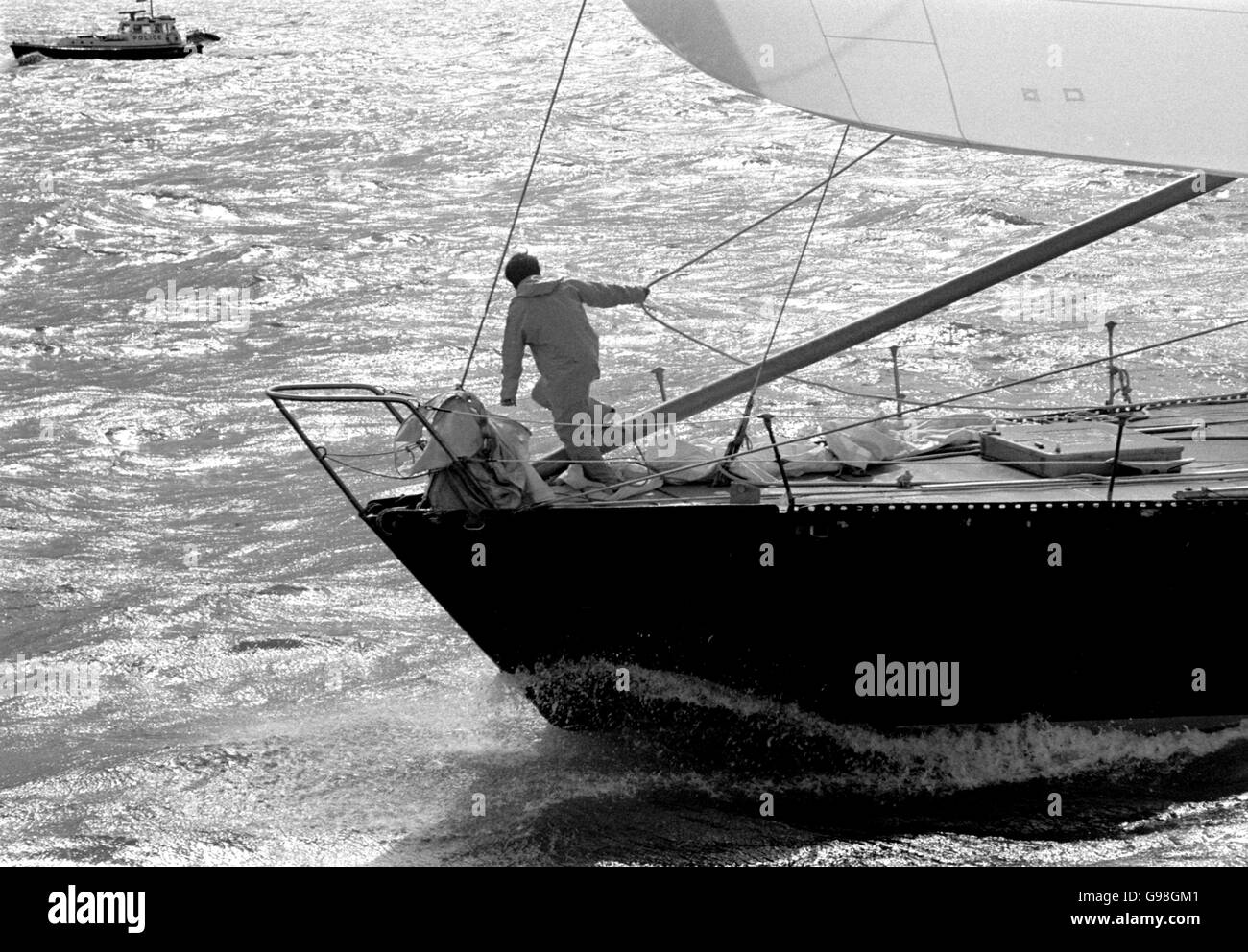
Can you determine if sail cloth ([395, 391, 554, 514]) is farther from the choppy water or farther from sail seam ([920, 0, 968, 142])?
sail seam ([920, 0, 968, 142])

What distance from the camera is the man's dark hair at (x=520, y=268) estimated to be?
8.85 m

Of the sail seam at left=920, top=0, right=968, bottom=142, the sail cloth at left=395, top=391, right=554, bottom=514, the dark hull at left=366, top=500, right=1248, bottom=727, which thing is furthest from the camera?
the sail cloth at left=395, top=391, right=554, bottom=514

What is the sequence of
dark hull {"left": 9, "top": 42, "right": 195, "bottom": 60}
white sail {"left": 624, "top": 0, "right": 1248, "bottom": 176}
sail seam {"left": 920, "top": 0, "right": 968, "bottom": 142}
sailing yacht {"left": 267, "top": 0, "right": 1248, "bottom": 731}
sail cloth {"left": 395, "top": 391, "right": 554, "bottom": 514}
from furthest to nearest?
1. dark hull {"left": 9, "top": 42, "right": 195, "bottom": 60}
2. sail cloth {"left": 395, "top": 391, "right": 554, "bottom": 514}
3. sailing yacht {"left": 267, "top": 0, "right": 1248, "bottom": 731}
4. sail seam {"left": 920, "top": 0, "right": 968, "bottom": 142}
5. white sail {"left": 624, "top": 0, "right": 1248, "bottom": 176}

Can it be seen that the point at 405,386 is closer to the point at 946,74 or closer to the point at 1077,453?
the point at 1077,453

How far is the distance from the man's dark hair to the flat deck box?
299 centimetres

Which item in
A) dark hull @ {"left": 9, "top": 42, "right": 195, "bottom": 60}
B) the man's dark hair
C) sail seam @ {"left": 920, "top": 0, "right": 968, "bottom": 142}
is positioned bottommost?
the man's dark hair

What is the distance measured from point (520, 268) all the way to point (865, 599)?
8.54 ft

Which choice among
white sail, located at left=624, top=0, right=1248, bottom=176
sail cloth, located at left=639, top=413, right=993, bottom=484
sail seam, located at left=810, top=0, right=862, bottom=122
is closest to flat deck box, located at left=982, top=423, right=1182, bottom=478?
sail cloth, located at left=639, top=413, right=993, bottom=484

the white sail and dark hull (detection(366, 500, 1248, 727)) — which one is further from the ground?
the white sail

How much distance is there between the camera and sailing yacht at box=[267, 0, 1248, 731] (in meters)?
8.38

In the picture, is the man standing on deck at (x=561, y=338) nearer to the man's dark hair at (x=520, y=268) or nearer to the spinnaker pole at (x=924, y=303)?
the man's dark hair at (x=520, y=268)

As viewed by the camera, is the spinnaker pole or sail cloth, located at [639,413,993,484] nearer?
the spinnaker pole

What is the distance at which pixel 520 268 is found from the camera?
29.2ft

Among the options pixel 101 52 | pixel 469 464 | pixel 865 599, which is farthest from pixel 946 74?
pixel 101 52
